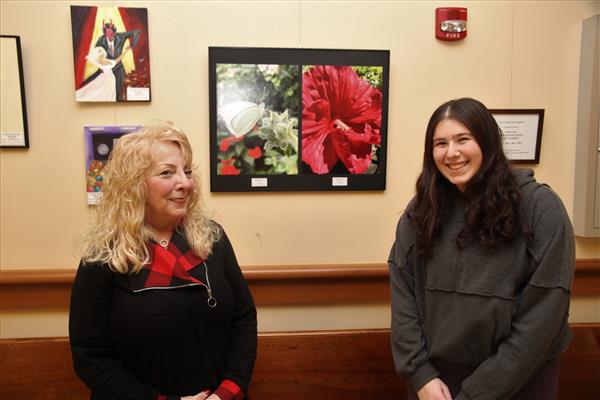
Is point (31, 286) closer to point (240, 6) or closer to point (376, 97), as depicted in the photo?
point (240, 6)

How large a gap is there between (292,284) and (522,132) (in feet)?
4.79

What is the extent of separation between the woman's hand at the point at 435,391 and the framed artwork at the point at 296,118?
1.04m

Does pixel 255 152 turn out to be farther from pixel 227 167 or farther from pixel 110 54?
pixel 110 54

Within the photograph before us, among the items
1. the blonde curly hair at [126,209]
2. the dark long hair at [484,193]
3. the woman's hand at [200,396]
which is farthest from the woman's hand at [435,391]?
the blonde curly hair at [126,209]

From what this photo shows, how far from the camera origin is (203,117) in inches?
82.5

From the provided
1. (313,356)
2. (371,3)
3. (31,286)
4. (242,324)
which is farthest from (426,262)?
(31,286)

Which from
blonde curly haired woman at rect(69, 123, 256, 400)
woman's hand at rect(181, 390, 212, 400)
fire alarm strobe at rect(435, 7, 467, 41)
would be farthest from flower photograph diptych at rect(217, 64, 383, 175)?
woman's hand at rect(181, 390, 212, 400)

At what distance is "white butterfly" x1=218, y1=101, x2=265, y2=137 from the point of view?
6.82 ft

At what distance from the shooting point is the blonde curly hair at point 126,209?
4.41 ft

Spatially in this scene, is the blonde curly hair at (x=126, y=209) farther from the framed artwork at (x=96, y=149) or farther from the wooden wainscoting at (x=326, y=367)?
the wooden wainscoting at (x=326, y=367)

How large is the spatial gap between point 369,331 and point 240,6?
5.78 feet

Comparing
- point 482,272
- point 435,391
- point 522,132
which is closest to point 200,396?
point 435,391

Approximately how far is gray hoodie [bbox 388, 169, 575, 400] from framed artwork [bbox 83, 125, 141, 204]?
1.57 meters

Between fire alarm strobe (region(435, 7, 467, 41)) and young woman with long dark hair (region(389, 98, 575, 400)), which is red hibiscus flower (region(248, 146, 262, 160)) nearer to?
young woman with long dark hair (region(389, 98, 575, 400))
